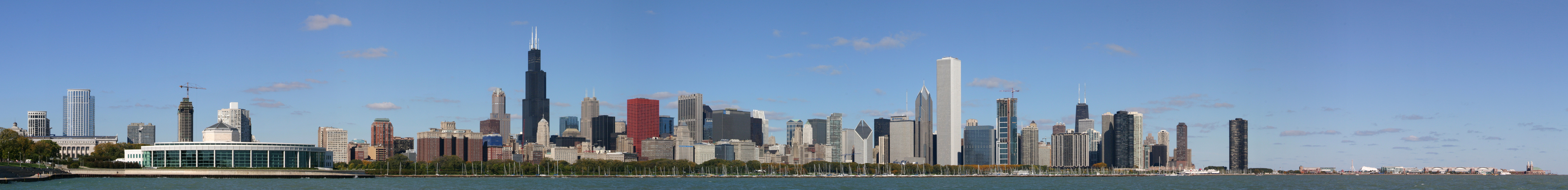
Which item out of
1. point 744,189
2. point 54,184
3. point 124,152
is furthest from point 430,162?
point 54,184

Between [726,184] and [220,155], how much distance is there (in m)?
54.0

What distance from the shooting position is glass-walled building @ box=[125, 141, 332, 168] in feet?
448

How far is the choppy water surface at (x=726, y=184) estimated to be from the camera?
4072 inches

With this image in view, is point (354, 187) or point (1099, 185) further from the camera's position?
point (1099, 185)

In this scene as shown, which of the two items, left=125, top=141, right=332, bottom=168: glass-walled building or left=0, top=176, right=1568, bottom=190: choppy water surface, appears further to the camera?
left=125, top=141, right=332, bottom=168: glass-walled building

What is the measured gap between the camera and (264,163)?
5502 inches

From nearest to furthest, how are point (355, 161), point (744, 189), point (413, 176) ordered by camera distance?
point (744, 189) < point (413, 176) < point (355, 161)

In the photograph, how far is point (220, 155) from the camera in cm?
13875

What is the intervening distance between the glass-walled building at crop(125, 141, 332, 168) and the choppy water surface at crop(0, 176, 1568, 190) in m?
9.32

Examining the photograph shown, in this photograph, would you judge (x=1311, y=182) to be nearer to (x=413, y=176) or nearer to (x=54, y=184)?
(x=413, y=176)

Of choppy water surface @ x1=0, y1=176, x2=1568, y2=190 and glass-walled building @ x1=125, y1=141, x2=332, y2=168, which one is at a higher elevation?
glass-walled building @ x1=125, y1=141, x2=332, y2=168

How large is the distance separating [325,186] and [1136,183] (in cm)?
9762

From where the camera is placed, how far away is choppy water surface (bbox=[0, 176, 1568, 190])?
103438 mm

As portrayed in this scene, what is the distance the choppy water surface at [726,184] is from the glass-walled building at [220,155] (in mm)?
9317
